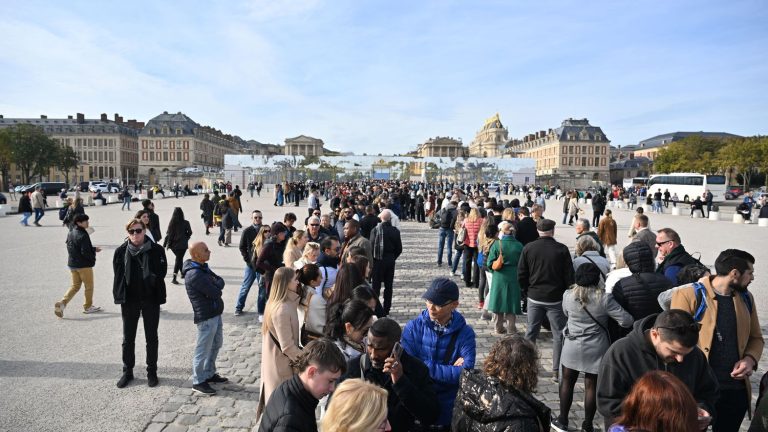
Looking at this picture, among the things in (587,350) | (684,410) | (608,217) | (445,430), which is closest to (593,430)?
(587,350)

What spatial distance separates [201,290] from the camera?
454cm

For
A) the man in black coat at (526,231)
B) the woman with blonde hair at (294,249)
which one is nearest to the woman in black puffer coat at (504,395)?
the woman with blonde hair at (294,249)

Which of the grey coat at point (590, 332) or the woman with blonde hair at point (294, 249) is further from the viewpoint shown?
the woman with blonde hair at point (294, 249)

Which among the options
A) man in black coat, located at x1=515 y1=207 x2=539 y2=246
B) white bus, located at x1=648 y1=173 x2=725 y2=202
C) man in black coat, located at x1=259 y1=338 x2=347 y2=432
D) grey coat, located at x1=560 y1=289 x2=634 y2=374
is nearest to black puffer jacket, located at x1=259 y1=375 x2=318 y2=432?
man in black coat, located at x1=259 y1=338 x2=347 y2=432

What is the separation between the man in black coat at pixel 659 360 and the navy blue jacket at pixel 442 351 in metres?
0.82

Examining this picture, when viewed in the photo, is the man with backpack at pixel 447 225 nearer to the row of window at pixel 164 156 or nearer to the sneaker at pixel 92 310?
the sneaker at pixel 92 310

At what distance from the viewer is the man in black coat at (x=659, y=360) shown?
8.61 feet

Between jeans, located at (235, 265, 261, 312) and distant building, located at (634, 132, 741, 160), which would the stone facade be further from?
jeans, located at (235, 265, 261, 312)

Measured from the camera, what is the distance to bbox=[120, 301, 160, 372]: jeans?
4773 millimetres

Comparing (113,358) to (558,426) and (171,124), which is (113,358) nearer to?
(558,426)

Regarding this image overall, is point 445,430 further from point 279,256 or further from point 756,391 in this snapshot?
point 279,256

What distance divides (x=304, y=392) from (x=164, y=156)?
10803cm

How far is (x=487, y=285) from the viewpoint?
26.2 ft

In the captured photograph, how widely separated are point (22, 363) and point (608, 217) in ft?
35.0
